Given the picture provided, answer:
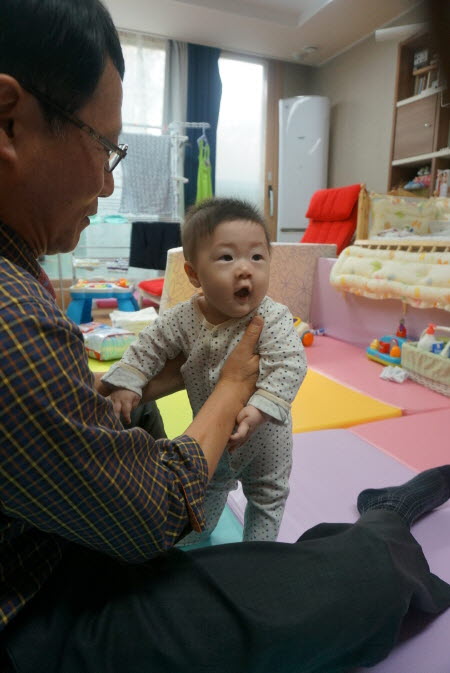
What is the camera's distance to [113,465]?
476 mm

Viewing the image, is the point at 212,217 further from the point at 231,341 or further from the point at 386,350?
the point at 386,350

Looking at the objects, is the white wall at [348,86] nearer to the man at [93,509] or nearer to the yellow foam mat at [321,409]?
the yellow foam mat at [321,409]

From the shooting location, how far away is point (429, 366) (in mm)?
2037

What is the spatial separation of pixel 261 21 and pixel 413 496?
4.82 meters

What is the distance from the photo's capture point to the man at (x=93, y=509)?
0.44 m

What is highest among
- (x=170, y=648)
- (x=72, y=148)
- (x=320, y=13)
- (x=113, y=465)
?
(x=320, y=13)

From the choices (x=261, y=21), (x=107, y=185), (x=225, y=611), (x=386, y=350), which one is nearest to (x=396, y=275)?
(x=386, y=350)

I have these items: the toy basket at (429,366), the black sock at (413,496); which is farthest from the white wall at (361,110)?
the black sock at (413,496)

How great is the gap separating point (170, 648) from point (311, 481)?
823mm

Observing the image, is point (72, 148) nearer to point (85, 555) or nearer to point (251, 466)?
point (85, 555)

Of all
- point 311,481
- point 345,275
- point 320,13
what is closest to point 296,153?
point 320,13

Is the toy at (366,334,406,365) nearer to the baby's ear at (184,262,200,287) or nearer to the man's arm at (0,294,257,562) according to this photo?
the baby's ear at (184,262,200,287)

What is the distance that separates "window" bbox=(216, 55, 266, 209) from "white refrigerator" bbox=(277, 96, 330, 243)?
0.41 m

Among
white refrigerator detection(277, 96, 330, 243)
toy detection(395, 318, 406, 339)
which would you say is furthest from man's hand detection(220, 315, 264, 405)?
white refrigerator detection(277, 96, 330, 243)
